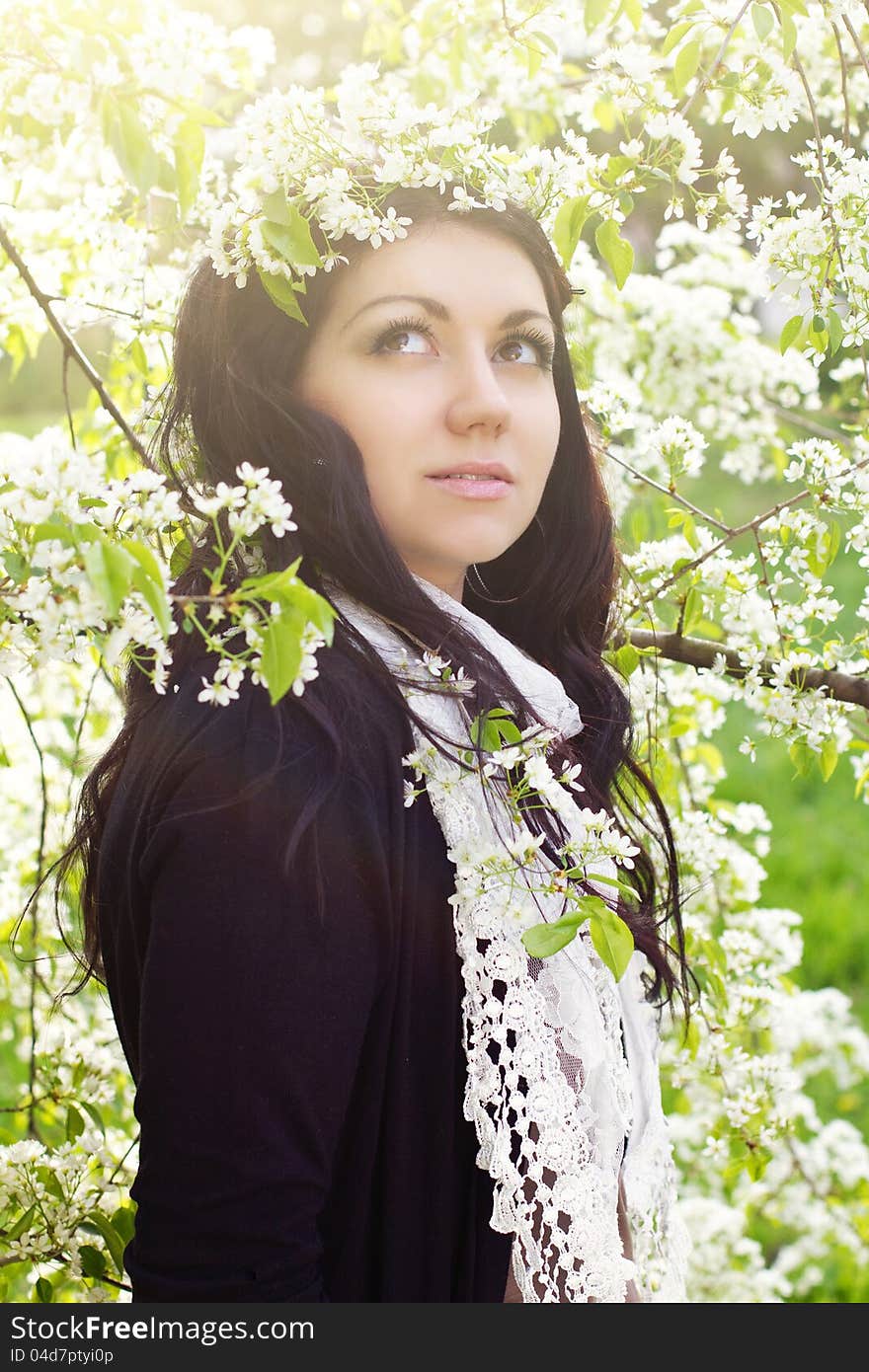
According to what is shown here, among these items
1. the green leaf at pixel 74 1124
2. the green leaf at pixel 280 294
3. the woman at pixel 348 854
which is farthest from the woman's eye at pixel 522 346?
the green leaf at pixel 74 1124

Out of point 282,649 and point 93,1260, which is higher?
point 282,649

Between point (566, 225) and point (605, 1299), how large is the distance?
1.26 meters

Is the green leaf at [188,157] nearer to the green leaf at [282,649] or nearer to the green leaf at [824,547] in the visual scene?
the green leaf at [282,649]

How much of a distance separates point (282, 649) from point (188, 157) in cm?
82

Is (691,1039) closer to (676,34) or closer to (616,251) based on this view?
(616,251)

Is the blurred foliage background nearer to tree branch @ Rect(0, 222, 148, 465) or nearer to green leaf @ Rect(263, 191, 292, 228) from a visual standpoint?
tree branch @ Rect(0, 222, 148, 465)

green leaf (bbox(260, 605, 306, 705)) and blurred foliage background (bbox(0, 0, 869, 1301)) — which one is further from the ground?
blurred foliage background (bbox(0, 0, 869, 1301))

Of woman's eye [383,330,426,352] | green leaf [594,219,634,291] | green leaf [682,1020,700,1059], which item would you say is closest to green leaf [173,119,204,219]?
woman's eye [383,330,426,352]

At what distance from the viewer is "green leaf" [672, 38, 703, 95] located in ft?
5.51

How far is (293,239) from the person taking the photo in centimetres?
152

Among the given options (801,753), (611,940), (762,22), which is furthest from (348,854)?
(762,22)

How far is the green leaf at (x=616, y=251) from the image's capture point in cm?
165

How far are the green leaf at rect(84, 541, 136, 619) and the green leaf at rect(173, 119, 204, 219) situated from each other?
74cm

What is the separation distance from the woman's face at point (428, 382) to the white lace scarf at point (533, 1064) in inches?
6.4
